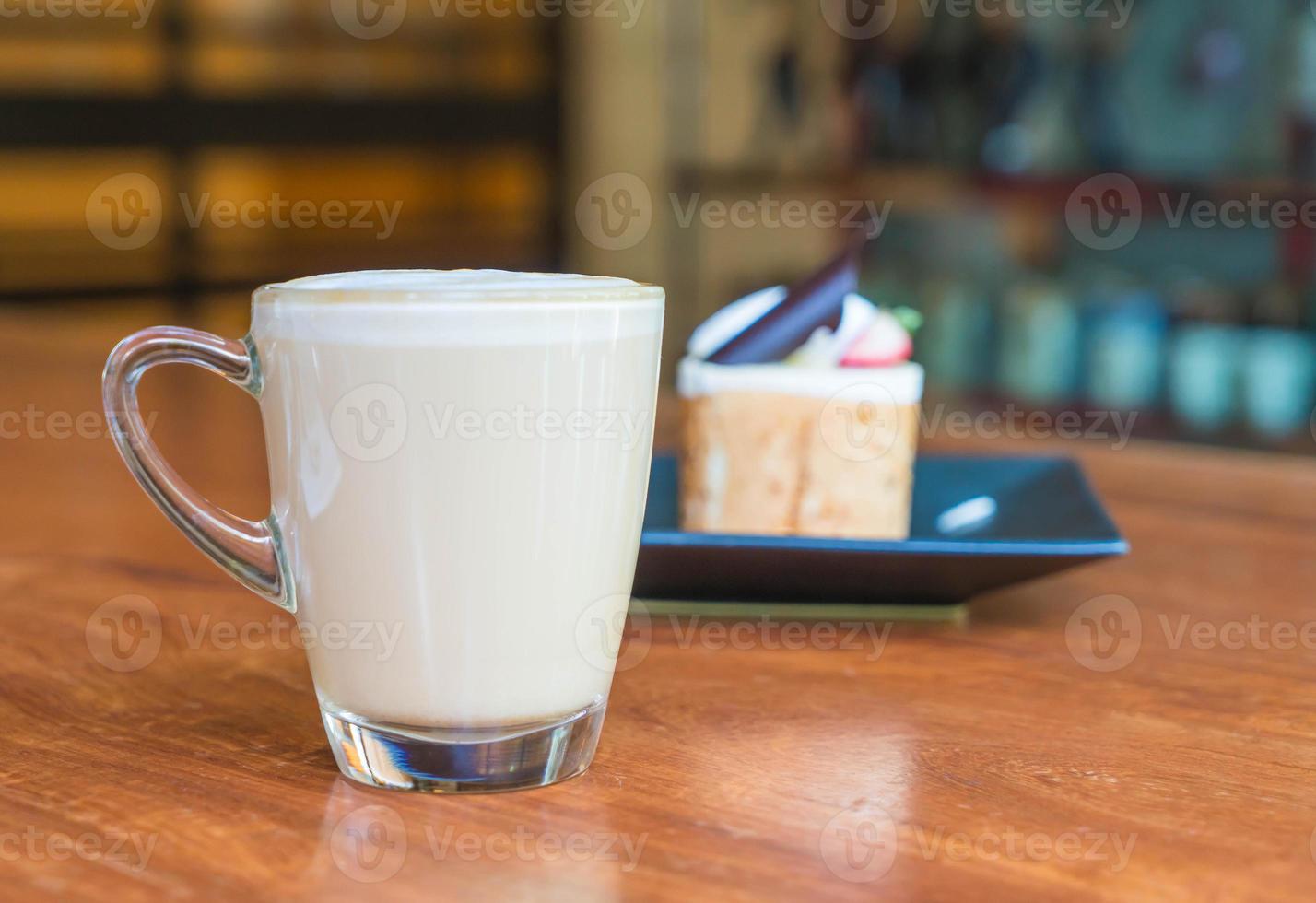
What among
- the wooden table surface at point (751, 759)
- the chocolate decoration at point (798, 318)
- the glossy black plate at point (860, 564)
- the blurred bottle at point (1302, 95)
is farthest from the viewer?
the blurred bottle at point (1302, 95)

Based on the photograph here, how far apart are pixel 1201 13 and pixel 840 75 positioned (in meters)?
0.64

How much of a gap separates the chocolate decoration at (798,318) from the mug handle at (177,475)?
14.2 inches

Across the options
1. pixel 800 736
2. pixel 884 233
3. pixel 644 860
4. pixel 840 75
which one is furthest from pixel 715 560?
pixel 884 233

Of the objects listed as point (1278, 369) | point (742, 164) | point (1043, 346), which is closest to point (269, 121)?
point (742, 164)

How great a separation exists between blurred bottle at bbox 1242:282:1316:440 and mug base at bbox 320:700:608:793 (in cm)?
193

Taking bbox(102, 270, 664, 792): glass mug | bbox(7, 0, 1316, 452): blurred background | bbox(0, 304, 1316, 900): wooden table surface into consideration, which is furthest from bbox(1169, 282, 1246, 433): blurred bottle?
bbox(102, 270, 664, 792): glass mug

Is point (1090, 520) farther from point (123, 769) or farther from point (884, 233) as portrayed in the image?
point (884, 233)

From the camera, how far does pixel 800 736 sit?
531 millimetres

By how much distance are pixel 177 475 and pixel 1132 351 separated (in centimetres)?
204

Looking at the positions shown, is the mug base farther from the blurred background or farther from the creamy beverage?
the blurred background

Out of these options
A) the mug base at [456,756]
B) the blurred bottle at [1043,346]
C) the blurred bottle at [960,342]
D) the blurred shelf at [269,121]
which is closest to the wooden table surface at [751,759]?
the mug base at [456,756]

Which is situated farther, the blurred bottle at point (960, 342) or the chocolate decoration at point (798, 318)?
the blurred bottle at point (960, 342)

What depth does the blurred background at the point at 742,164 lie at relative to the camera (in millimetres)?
2309

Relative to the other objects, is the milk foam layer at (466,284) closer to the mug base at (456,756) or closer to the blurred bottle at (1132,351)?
the mug base at (456,756)
